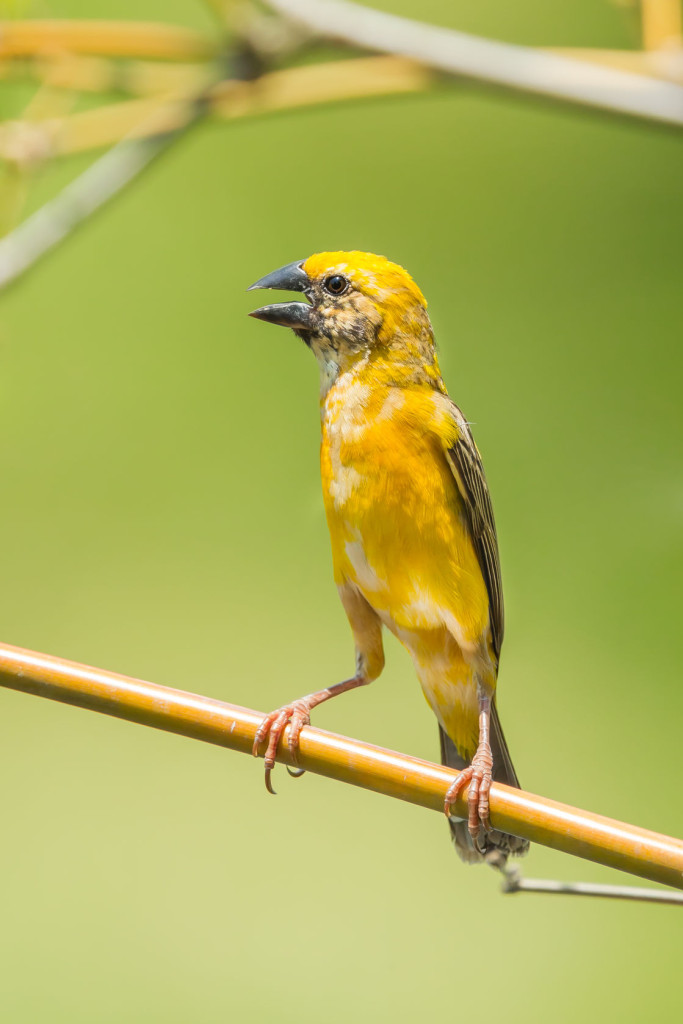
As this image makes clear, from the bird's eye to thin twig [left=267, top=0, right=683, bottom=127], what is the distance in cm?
32

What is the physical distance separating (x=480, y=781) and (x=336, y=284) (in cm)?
74

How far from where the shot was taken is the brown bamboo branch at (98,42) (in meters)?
1.60

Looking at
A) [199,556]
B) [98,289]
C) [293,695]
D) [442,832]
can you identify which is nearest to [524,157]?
[98,289]

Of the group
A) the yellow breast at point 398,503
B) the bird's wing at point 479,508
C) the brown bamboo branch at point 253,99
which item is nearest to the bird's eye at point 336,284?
the yellow breast at point 398,503

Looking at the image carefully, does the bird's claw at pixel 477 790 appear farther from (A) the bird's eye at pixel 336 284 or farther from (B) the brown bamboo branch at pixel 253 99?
(B) the brown bamboo branch at pixel 253 99

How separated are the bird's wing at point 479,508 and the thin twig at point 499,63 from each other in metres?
0.46

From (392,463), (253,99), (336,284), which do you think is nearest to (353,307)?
(336,284)

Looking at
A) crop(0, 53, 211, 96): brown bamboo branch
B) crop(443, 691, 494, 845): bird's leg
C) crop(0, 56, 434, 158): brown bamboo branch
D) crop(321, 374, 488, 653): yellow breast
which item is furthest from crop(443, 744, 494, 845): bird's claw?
crop(0, 53, 211, 96): brown bamboo branch

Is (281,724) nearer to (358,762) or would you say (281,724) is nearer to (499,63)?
(358,762)

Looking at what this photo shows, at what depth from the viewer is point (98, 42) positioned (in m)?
1.62

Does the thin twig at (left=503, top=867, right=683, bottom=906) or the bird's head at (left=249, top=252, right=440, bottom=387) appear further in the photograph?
the bird's head at (left=249, top=252, right=440, bottom=387)

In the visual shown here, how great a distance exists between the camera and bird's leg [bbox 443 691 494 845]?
4.47ft

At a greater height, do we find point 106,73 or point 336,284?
point 106,73

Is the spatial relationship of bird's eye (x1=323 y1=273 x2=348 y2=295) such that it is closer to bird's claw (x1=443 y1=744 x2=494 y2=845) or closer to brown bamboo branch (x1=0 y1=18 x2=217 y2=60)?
brown bamboo branch (x1=0 y1=18 x2=217 y2=60)
